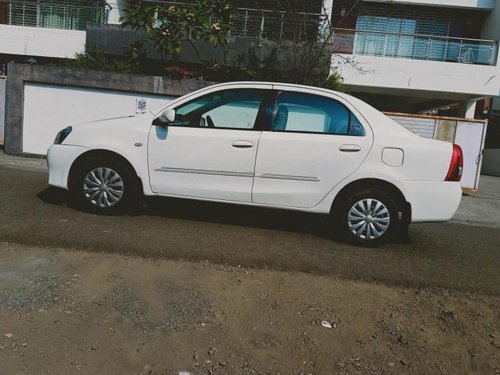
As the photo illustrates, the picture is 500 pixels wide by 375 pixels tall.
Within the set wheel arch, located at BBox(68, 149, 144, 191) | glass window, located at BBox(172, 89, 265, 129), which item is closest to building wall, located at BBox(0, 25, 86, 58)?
wheel arch, located at BBox(68, 149, 144, 191)

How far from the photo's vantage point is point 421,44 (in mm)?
→ 18734

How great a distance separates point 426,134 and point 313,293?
347 inches

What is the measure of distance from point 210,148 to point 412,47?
49.0ft

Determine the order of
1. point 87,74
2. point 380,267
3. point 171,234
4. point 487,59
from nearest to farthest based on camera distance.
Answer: point 380,267 → point 171,234 → point 87,74 → point 487,59

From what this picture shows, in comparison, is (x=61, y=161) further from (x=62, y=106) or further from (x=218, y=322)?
(x=62, y=106)

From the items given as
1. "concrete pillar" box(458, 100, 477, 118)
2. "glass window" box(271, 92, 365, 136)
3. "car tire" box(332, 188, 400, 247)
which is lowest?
"car tire" box(332, 188, 400, 247)

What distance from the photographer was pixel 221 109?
20.1ft

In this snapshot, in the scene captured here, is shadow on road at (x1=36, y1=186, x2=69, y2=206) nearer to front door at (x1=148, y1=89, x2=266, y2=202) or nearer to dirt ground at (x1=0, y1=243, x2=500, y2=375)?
front door at (x1=148, y1=89, x2=266, y2=202)

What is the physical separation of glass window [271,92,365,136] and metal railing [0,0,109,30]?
14.5m

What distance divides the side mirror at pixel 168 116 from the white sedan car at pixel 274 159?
0.04ft

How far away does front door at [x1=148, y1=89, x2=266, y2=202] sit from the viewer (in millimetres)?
5926

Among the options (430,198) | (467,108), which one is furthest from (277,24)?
(430,198)

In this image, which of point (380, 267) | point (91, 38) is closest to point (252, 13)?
point (91, 38)

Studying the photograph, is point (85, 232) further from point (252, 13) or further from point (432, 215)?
point (252, 13)
